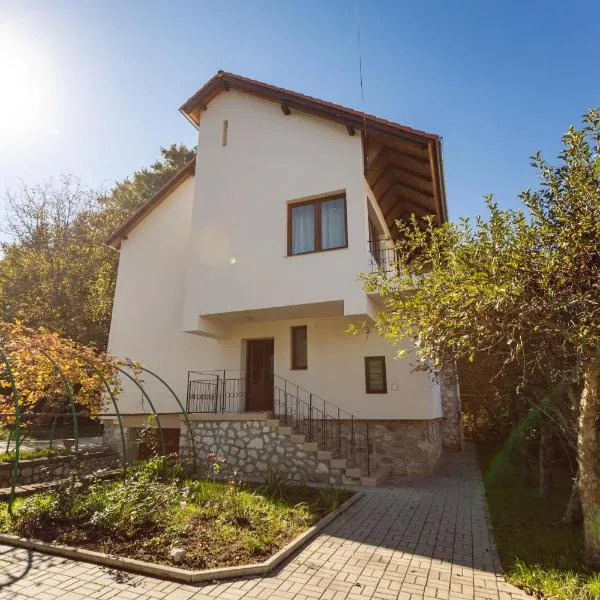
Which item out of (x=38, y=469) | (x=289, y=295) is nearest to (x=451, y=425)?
(x=289, y=295)

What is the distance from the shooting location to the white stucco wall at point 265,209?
1074 cm

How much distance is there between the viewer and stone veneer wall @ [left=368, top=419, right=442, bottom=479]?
35.3ft

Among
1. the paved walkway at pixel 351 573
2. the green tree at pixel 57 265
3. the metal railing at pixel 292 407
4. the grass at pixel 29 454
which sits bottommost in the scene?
the paved walkway at pixel 351 573

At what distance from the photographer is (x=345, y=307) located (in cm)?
1021

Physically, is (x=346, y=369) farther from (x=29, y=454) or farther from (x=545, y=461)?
(x=29, y=454)

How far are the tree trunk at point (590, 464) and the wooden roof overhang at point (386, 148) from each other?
7.34 metres

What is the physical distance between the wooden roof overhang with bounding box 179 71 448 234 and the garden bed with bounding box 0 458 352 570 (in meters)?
9.10

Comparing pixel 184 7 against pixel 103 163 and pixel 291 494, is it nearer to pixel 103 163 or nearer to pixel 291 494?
pixel 103 163

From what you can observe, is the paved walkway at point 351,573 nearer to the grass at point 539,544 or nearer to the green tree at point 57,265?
the grass at point 539,544

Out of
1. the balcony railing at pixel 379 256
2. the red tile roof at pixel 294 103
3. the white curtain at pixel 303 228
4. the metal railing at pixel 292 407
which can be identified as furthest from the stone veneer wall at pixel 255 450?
the red tile roof at pixel 294 103

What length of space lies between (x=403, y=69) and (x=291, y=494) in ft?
30.3

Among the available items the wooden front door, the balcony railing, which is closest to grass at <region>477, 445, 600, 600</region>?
the balcony railing

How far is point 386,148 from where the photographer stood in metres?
12.0

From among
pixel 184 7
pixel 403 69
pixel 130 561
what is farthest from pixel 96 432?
pixel 403 69
